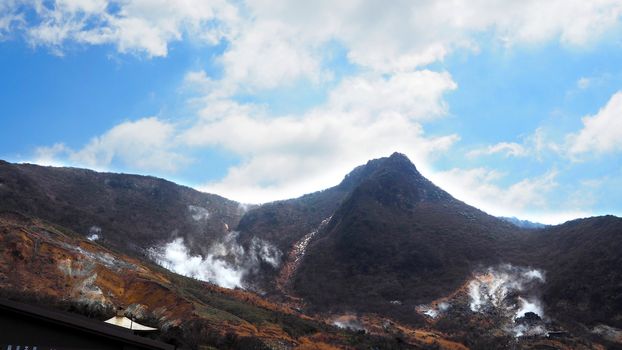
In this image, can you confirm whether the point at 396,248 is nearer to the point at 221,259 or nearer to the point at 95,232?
the point at 221,259

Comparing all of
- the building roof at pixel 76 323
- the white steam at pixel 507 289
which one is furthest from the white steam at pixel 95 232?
the building roof at pixel 76 323

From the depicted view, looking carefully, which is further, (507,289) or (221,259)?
(221,259)

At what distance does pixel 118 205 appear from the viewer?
95000 millimetres

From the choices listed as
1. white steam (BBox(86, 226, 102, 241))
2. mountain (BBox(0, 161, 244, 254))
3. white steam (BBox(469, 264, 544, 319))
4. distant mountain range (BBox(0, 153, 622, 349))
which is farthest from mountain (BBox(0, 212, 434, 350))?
white steam (BBox(86, 226, 102, 241))

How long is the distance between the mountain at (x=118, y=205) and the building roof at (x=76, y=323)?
213ft

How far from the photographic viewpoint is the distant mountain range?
52.3 m

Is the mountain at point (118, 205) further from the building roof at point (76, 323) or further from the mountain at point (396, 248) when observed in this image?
the building roof at point (76, 323)

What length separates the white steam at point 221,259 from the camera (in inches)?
3260

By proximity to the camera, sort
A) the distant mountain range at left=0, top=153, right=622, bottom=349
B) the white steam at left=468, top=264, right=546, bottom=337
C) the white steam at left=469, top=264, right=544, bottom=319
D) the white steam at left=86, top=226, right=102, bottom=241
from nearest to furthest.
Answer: the distant mountain range at left=0, top=153, right=622, bottom=349 → the white steam at left=468, top=264, right=546, bottom=337 → the white steam at left=469, top=264, right=544, bottom=319 → the white steam at left=86, top=226, right=102, bottom=241

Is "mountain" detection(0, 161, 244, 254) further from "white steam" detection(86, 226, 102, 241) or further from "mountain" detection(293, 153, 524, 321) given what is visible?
"mountain" detection(293, 153, 524, 321)

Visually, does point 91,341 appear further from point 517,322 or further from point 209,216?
point 209,216

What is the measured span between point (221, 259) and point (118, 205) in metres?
23.4

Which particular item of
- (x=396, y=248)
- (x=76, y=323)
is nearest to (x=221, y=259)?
(x=396, y=248)

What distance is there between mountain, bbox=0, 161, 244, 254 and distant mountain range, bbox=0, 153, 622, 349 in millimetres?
357
